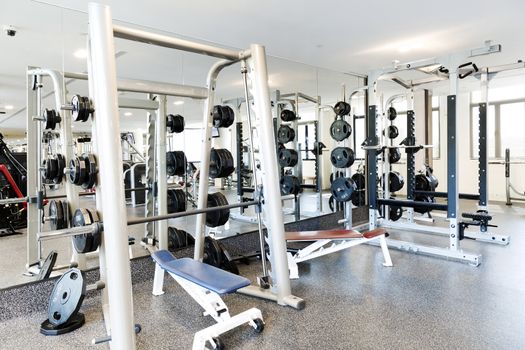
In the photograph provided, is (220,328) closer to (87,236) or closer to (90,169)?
(87,236)

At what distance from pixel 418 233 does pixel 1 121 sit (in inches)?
187

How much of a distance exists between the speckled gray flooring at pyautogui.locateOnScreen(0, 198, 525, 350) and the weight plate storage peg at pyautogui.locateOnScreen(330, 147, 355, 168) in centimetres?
142

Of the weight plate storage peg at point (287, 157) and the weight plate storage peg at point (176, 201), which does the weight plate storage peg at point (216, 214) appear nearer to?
the weight plate storage peg at point (176, 201)

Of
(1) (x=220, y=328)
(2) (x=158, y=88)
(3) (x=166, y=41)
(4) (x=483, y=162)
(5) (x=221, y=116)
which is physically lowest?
(1) (x=220, y=328)

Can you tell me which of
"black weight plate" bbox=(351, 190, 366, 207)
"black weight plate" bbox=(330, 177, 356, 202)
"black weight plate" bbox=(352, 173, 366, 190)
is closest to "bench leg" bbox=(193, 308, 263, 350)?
"black weight plate" bbox=(330, 177, 356, 202)

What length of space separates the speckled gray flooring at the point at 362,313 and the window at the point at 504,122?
485cm

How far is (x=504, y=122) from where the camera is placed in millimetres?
7242

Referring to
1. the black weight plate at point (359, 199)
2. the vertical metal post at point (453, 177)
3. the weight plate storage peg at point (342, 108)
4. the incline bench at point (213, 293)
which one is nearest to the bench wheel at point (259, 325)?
the incline bench at point (213, 293)

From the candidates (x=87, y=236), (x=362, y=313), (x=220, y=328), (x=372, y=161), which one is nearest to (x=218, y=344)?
(x=220, y=328)

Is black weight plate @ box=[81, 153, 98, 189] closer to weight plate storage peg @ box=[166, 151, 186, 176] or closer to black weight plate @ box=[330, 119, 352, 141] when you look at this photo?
weight plate storage peg @ box=[166, 151, 186, 176]

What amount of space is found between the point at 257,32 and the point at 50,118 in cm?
215

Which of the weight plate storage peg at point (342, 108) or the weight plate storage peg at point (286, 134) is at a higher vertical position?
the weight plate storage peg at point (342, 108)

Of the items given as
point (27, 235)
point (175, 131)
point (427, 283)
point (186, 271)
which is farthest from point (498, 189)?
point (27, 235)

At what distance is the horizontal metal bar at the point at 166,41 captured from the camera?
6.61 feet
